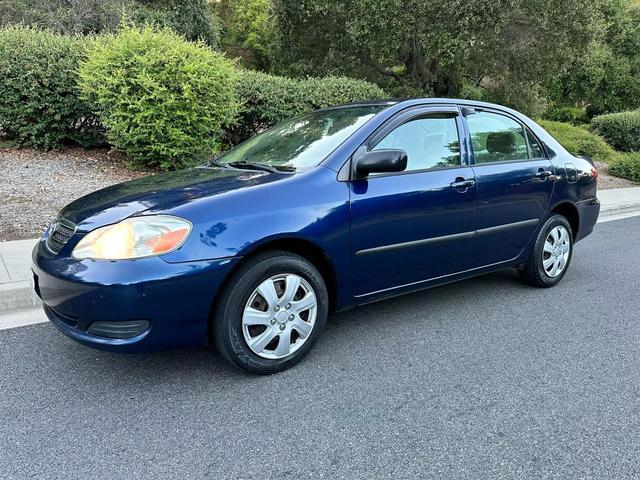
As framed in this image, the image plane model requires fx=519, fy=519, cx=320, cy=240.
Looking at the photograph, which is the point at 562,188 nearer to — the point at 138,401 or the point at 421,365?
the point at 421,365

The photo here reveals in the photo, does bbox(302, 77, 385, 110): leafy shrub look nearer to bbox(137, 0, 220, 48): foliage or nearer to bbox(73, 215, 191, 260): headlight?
bbox(73, 215, 191, 260): headlight

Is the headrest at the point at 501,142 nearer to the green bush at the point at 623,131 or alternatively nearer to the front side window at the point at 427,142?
the front side window at the point at 427,142

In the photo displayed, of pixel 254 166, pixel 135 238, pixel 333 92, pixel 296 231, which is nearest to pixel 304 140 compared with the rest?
pixel 254 166

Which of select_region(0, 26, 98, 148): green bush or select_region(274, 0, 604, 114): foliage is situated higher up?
select_region(274, 0, 604, 114): foliage

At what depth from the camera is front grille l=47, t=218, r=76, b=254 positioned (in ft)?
9.62

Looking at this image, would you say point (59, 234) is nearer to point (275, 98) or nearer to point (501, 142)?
point (501, 142)

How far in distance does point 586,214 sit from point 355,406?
347 cm

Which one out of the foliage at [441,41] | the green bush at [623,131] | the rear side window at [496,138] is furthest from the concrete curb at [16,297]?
the green bush at [623,131]

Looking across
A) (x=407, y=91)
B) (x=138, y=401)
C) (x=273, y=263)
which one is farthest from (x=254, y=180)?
(x=407, y=91)

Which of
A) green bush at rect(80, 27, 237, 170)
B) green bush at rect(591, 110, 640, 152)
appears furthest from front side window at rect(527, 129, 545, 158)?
green bush at rect(591, 110, 640, 152)

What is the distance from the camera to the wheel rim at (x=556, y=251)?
4.68 m

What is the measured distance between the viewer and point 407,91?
16312 millimetres

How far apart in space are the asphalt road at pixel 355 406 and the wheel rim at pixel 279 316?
0.61ft

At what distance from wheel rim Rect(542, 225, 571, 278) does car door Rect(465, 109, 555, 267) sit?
29cm
